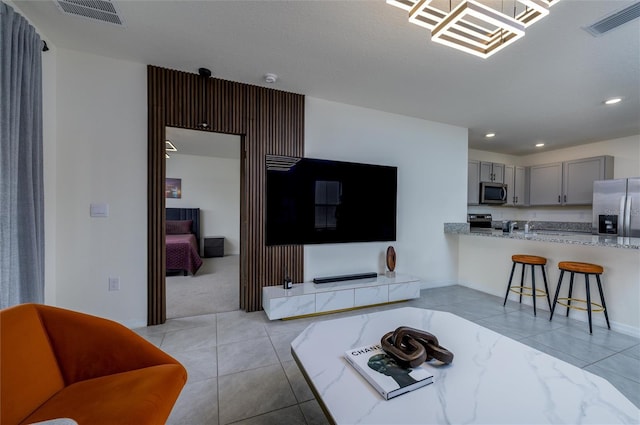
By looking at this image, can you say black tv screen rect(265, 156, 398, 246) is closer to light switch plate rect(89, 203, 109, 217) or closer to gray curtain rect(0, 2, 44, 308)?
light switch plate rect(89, 203, 109, 217)

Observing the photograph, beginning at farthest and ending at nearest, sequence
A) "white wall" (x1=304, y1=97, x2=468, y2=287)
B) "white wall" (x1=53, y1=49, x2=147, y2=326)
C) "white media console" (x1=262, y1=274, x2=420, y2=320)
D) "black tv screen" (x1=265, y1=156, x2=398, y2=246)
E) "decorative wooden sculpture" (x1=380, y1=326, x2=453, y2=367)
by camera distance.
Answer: "white wall" (x1=304, y1=97, x2=468, y2=287) → "black tv screen" (x1=265, y1=156, x2=398, y2=246) → "white media console" (x1=262, y1=274, x2=420, y2=320) → "white wall" (x1=53, y1=49, x2=147, y2=326) → "decorative wooden sculpture" (x1=380, y1=326, x2=453, y2=367)

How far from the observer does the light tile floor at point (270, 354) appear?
1.57 meters

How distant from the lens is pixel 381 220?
355 cm

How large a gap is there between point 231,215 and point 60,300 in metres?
4.74

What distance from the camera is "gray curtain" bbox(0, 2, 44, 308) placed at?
61.1 inches

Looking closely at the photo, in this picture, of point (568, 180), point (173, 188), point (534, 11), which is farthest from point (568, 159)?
point (173, 188)

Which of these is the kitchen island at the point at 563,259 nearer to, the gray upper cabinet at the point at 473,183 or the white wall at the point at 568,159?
the gray upper cabinet at the point at 473,183

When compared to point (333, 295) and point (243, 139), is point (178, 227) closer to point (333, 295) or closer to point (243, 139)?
point (243, 139)

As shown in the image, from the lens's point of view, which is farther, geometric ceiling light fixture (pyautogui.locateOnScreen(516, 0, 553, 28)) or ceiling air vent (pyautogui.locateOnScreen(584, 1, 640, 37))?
ceiling air vent (pyautogui.locateOnScreen(584, 1, 640, 37))

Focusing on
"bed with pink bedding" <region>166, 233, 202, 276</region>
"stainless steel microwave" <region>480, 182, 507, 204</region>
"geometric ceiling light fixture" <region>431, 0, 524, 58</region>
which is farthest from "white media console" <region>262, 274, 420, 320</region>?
"stainless steel microwave" <region>480, 182, 507, 204</region>

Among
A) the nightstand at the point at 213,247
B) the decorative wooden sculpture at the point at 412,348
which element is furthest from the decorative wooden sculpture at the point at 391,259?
the nightstand at the point at 213,247

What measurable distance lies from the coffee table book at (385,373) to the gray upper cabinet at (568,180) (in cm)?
584

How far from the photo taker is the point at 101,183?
99.8 inches

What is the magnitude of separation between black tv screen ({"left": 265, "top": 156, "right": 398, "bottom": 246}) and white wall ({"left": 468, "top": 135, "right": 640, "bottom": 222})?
3.17 m
